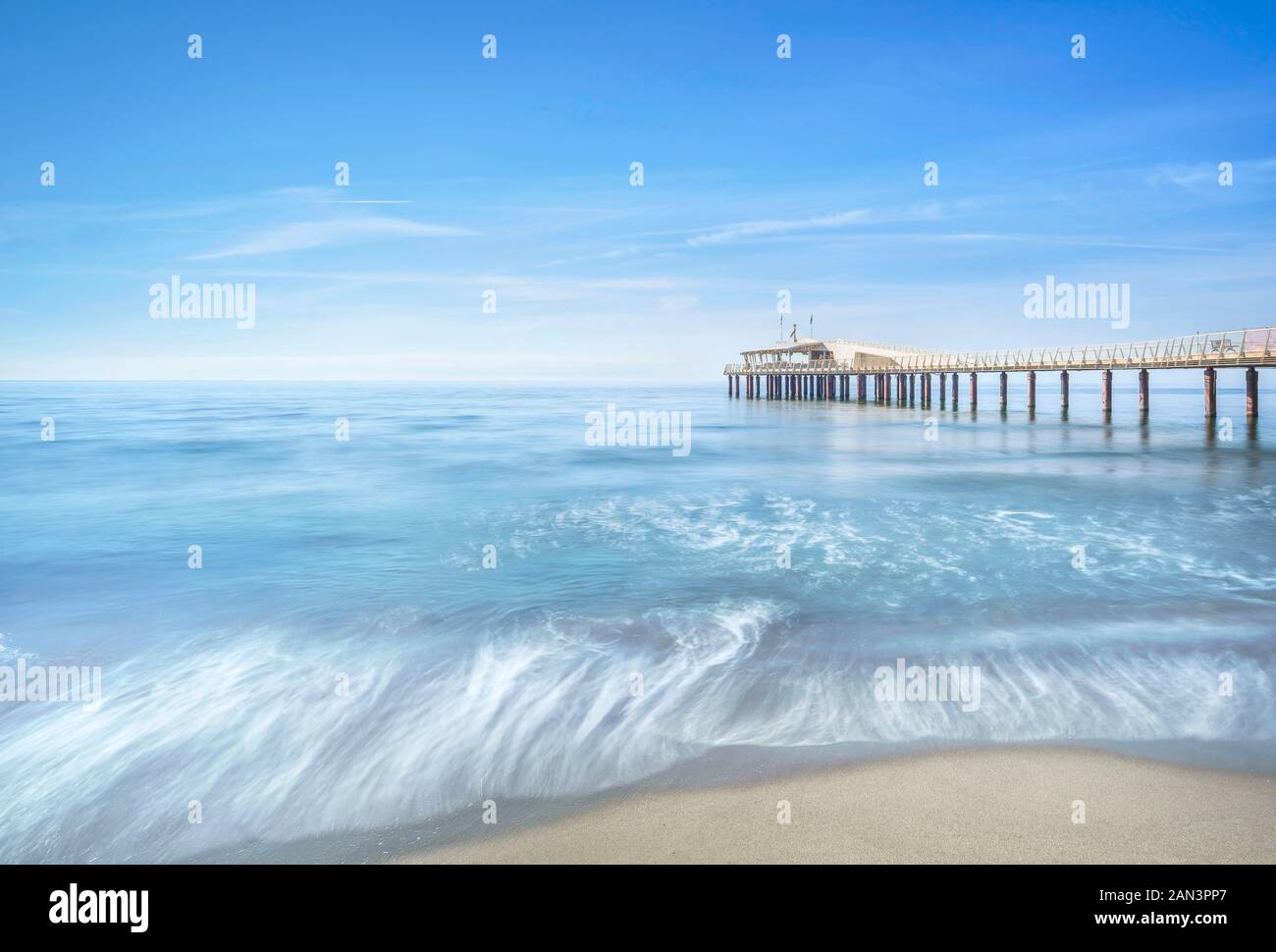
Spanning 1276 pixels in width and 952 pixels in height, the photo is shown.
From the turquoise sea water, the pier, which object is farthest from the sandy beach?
the pier

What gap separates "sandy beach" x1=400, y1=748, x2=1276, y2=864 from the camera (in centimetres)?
507

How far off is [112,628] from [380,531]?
7179 mm

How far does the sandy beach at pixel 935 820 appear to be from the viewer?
5070 mm

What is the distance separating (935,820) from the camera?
17.8 ft

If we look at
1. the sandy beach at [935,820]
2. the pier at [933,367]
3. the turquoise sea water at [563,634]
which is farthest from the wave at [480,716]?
the pier at [933,367]

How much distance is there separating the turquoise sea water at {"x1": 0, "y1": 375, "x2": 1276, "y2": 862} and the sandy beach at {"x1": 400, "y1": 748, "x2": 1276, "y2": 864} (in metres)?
0.55

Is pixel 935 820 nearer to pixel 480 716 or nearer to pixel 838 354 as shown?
pixel 480 716

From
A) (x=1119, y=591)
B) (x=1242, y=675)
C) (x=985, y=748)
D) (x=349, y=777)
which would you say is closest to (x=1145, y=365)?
(x=1119, y=591)

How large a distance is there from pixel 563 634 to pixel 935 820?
5.71m

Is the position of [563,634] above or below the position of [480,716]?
above

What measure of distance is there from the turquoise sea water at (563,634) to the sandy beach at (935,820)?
55 centimetres

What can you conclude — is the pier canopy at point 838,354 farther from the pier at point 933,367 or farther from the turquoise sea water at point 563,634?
the turquoise sea water at point 563,634

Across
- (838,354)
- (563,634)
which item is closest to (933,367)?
(838,354)
